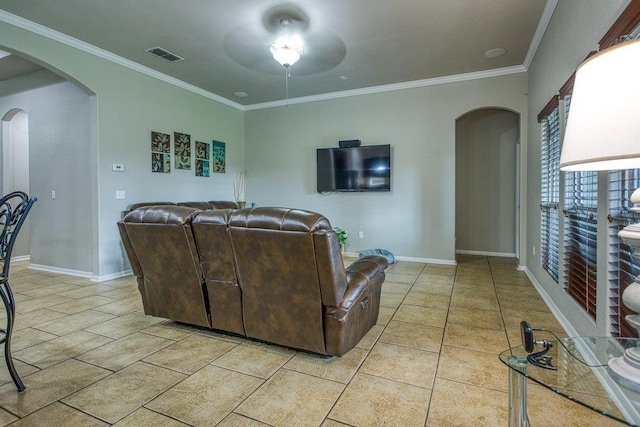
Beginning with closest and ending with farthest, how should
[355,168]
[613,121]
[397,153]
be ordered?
[613,121], [397,153], [355,168]

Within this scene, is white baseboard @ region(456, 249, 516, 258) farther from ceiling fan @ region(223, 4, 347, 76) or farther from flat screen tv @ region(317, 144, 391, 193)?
ceiling fan @ region(223, 4, 347, 76)

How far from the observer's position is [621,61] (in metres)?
0.81

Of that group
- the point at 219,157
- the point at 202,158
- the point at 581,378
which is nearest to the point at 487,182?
the point at 219,157

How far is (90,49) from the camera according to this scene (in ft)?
13.0

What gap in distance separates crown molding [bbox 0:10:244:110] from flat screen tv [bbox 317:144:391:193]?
95.8 inches

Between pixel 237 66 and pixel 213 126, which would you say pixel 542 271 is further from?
pixel 213 126

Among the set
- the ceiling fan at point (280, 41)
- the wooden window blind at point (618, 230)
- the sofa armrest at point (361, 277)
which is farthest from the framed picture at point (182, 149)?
the wooden window blind at point (618, 230)

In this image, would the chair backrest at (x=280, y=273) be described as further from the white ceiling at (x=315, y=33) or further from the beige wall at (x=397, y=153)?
the beige wall at (x=397, y=153)

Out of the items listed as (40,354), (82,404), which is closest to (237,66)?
(40,354)

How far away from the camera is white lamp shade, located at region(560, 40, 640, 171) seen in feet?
2.55

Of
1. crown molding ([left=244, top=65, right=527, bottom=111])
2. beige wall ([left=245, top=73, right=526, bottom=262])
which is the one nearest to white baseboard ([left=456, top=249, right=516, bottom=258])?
beige wall ([left=245, top=73, right=526, bottom=262])

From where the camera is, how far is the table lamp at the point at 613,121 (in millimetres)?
781

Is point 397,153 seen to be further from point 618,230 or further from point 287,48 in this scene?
point 618,230

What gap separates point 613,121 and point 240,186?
20.5 feet
